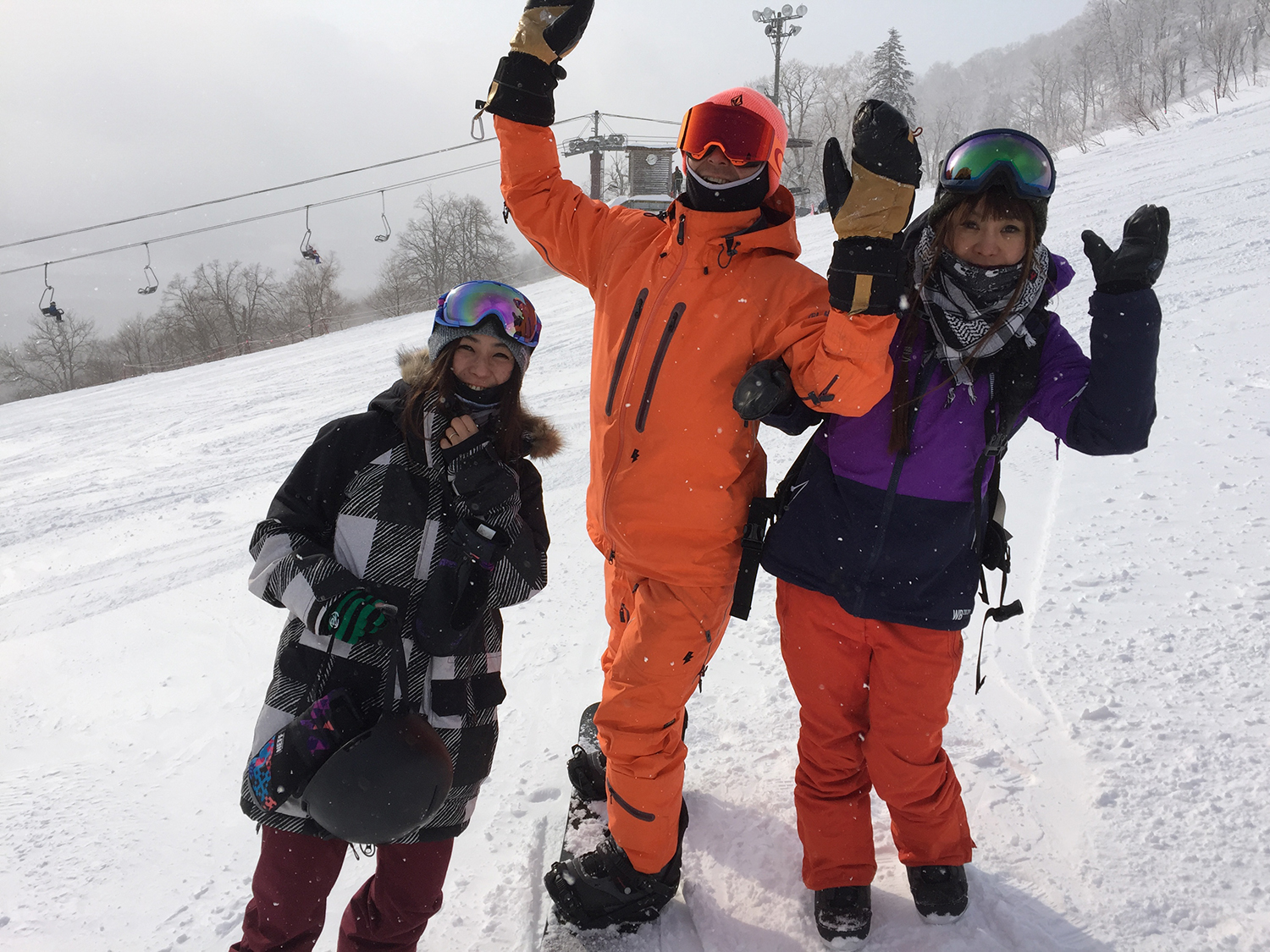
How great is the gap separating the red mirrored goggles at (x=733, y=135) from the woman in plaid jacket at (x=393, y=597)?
0.87 meters

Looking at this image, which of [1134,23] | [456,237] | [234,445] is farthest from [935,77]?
[234,445]

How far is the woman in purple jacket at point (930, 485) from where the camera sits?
1.59m

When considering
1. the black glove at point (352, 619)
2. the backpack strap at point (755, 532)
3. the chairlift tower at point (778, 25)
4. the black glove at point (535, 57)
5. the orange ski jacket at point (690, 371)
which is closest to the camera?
the black glove at point (352, 619)

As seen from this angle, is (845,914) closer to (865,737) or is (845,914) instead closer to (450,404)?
(865,737)

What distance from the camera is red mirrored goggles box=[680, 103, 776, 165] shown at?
5.98 ft

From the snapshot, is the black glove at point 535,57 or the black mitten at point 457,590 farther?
the black glove at point 535,57

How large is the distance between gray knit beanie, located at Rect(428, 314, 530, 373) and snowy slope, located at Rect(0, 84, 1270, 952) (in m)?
1.55

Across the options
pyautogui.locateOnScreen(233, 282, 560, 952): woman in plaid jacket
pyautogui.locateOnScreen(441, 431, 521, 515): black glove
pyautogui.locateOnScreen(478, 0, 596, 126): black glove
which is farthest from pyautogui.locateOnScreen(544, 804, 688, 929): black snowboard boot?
pyautogui.locateOnScreen(478, 0, 596, 126): black glove

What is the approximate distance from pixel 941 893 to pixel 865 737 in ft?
1.40

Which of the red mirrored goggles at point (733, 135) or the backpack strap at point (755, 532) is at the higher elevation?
the red mirrored goggles at point (733, 135)

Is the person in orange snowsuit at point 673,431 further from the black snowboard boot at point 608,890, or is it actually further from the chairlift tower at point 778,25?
the chairlift tower at point 778,25

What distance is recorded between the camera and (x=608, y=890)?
1948mm

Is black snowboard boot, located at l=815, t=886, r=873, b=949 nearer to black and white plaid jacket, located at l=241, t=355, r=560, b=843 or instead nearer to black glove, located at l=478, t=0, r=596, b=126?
black and white plaid jacket, located at l=241, t=355, r=560, b=843

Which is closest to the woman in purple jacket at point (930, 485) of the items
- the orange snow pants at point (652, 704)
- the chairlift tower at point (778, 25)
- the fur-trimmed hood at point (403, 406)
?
the orange snow pants at point (652, 704)
